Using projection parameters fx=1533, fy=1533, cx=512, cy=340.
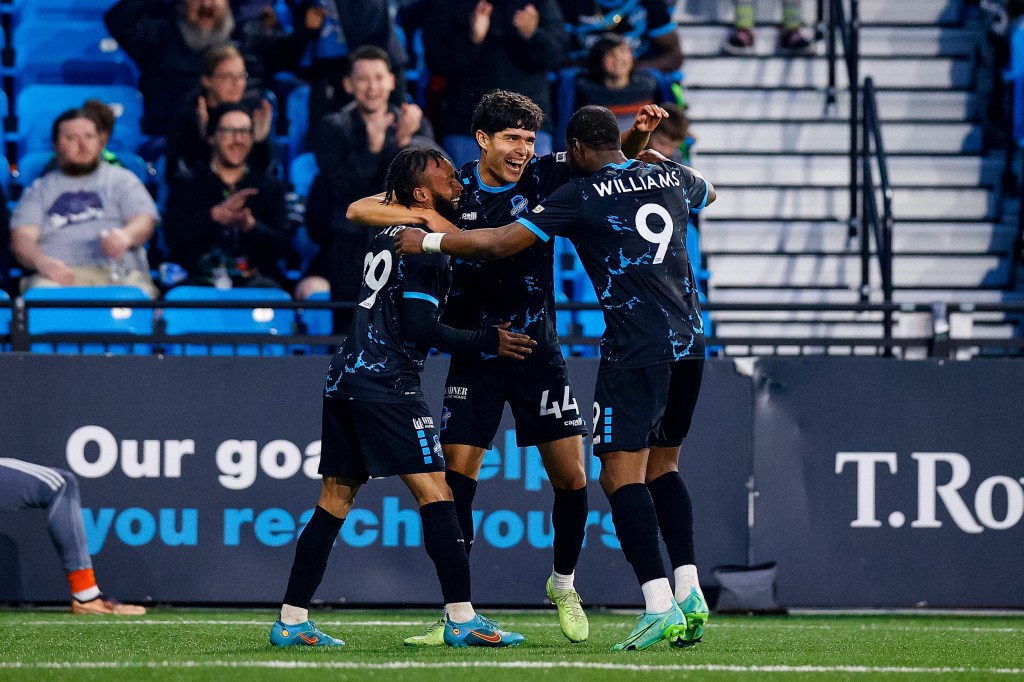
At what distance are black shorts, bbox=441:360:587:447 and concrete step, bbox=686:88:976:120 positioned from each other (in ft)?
23.3

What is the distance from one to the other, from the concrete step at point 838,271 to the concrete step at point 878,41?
2.11 m

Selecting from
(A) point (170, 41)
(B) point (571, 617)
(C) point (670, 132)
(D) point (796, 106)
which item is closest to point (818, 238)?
(D) point (796, 106)

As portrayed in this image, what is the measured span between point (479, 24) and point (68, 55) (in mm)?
3568

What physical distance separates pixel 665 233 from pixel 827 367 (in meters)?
3.03

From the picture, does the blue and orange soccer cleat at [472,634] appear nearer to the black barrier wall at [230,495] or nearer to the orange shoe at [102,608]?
the black barrier wall at [230,495]

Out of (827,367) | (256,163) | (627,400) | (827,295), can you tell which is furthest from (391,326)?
(827,295)

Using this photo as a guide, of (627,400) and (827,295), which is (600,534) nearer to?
(627,400)

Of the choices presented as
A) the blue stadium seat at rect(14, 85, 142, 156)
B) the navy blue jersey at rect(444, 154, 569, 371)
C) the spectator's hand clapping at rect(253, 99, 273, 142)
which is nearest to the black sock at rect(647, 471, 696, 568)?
the navy blue jersey at rect(444, 154, 569, 371)

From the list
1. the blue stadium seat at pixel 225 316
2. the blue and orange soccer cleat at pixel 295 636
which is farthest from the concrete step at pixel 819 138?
the blue and orange soccer cleat at pixel 295 636

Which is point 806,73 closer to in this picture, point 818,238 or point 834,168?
point 834,168

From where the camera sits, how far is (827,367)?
8891 millimetres

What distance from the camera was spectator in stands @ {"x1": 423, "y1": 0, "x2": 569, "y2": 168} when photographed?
455 inches

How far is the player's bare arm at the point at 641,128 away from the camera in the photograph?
6247mm

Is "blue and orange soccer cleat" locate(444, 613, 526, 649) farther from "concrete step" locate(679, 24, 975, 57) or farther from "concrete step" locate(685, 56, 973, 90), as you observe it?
"concrete step" locate(679, 24, 975, 57)
